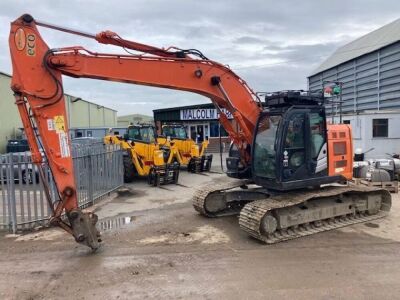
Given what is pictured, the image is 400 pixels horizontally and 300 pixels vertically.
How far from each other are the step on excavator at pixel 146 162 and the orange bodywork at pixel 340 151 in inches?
275

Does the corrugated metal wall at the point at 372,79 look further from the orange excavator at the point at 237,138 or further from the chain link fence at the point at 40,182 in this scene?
the chain link fence at the point at 40,182

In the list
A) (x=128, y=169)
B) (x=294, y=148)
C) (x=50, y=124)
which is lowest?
→ (x=128, y=169)

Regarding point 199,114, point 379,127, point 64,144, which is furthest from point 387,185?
point 199,114

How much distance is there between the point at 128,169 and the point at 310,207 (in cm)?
828

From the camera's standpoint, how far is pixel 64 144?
618 centimetres

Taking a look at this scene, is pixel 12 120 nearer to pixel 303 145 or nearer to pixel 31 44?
pixel 31 44

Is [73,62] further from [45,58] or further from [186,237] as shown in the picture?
[186,237]

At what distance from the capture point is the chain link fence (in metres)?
7.93

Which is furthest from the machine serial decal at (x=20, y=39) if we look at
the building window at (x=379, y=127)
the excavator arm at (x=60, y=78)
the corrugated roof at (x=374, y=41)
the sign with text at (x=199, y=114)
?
the sign with text at (x=199, y=114)

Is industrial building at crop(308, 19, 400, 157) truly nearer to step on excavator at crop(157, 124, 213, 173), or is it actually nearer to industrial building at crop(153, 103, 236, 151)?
step on excavator at crop(157, 124, 213, 173)

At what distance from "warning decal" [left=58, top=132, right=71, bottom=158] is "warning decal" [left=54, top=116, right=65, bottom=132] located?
63mm

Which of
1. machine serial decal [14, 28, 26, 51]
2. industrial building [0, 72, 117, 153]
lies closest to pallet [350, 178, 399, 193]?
machine serial decal [14, 28, 26, 51]

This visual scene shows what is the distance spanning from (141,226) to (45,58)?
3.94 m

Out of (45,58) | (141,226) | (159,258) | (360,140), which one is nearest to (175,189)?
(141,226)
